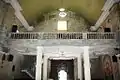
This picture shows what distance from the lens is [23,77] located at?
16297 millimetres

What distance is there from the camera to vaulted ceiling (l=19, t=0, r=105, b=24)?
1502 centimetres

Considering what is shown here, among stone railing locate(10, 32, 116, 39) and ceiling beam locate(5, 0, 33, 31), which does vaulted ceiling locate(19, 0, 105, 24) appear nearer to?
ceiling beam locate(5, 0, 33, 31)

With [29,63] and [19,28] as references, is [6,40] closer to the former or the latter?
[19,28]

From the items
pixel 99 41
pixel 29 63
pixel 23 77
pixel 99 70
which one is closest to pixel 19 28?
pixel 29 63

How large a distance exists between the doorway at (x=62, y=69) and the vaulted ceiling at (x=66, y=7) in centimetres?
536

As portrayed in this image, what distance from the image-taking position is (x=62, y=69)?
18.2m

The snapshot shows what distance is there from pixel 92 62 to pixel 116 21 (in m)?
5.56

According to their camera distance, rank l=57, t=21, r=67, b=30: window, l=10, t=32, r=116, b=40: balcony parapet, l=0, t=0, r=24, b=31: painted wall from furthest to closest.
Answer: l=57, t=21, r=67, b=30: window
l=10, t=32, r=116, b=40: balcony parapet
l=0, t=0, r=24, b=31: painted wall

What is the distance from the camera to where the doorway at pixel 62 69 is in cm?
1788

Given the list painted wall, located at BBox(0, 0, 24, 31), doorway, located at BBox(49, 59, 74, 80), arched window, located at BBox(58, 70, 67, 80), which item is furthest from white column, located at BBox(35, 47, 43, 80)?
arched window, located at BBox(58, 70, 67, 80)

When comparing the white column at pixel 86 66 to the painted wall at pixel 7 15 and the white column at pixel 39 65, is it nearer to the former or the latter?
the white column at pixel 39 65

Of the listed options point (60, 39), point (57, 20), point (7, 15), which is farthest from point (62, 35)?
point (57, 20)

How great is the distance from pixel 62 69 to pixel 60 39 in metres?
6.66

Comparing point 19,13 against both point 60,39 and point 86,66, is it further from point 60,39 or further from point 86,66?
point 86,66
